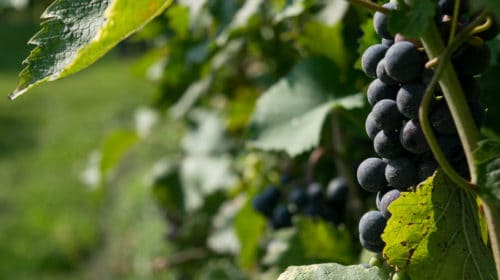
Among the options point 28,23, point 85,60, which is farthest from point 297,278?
point 28,23

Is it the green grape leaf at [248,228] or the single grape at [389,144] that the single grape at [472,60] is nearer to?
the single grape at [389,144]

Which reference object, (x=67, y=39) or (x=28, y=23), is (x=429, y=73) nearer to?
(x=67, y=39)

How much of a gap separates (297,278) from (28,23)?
18.4m

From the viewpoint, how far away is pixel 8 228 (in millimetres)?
5699

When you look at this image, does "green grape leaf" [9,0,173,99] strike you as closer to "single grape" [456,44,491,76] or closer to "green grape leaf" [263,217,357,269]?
"single grape" [456,44,491,76]

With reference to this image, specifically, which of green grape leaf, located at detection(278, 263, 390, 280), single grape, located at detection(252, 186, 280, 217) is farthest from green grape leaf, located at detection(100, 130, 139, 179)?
green grape leaf, located at detection(278, 263, 390, 280)

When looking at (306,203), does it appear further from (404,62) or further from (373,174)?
(404,62)

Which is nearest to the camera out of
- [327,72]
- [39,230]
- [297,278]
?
[297,278]

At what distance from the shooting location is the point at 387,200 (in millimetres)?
755

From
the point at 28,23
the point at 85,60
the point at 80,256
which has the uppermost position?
the point at 28,23

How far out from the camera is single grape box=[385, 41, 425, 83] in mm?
675

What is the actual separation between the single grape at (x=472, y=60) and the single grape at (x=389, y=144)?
9cm

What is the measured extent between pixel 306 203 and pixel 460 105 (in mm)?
941

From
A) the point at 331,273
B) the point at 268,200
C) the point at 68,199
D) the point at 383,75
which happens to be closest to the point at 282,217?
the point at 268,200
